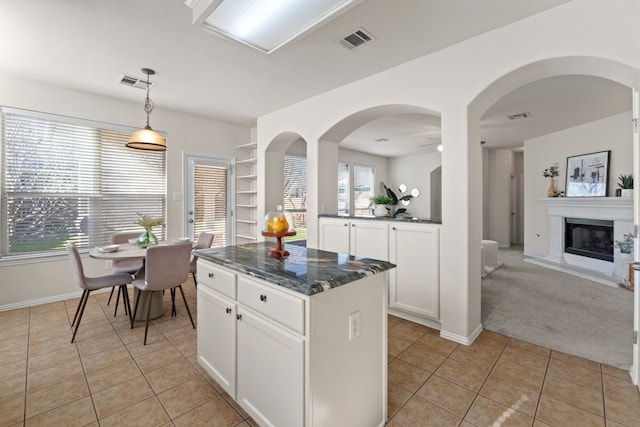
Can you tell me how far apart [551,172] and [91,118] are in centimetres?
820

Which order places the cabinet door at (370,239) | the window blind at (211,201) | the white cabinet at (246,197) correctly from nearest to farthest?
the cabinet door at (370,239), the window blind at (211,201), the white cabinet at (246,197)

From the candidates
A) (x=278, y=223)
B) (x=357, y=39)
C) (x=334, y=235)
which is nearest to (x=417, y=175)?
(x=334, y=235)

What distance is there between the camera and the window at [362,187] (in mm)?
8188

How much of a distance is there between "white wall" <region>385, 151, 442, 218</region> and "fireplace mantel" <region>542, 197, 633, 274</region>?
9.01ft

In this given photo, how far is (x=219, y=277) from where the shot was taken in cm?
187

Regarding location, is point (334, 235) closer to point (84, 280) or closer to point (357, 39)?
point (357, 39)

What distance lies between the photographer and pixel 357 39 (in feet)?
8.56

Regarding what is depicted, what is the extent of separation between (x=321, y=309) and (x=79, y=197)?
13.7 feet

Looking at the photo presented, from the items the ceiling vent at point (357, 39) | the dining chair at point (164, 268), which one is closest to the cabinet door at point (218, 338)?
the dining chair at point (164, 268)

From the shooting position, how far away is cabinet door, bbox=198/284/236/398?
1.76 metres

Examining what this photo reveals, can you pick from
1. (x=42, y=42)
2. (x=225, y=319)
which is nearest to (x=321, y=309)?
(x=225, y=319)

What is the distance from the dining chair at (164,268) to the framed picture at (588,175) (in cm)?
668

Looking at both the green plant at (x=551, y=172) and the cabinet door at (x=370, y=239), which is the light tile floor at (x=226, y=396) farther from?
the green plant at (x=551, y=172)

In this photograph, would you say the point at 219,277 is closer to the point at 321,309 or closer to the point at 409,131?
the point at 321,309
